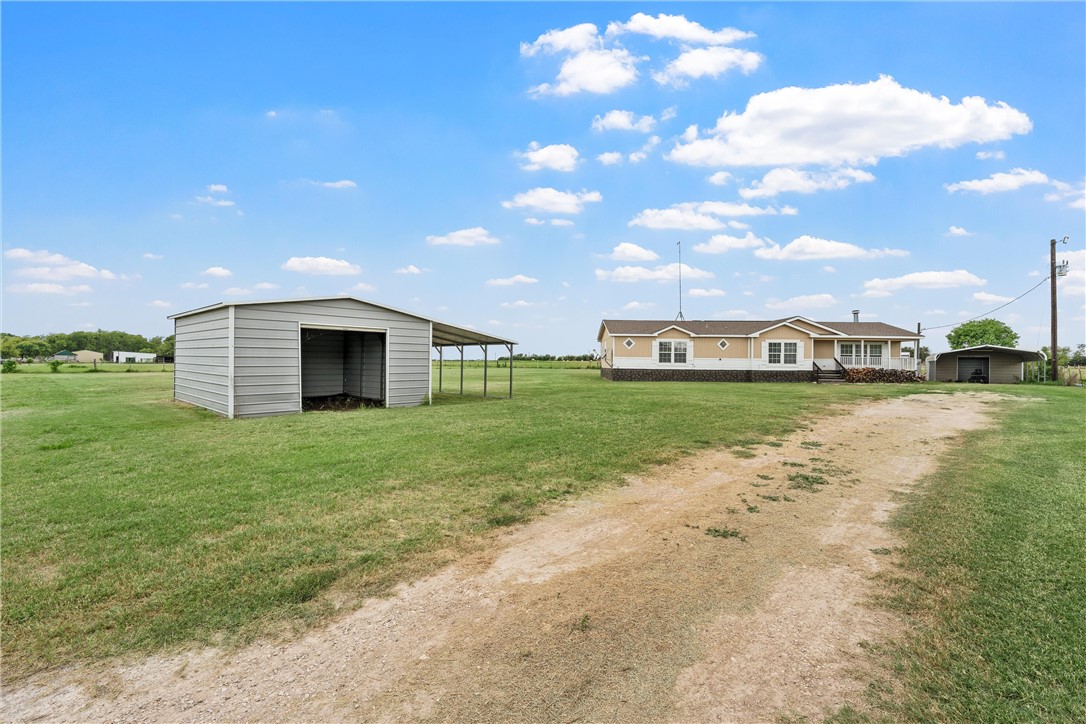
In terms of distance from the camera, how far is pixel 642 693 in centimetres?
250

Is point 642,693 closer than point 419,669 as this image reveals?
Yes

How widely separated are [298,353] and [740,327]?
26767 millimetres

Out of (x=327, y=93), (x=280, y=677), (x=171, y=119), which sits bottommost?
(x=280, y=677)

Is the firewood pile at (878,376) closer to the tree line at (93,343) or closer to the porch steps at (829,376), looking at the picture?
the porch steps at (829,376)

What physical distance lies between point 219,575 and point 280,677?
151cm

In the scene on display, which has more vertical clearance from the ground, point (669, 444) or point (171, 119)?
point (171, 119)

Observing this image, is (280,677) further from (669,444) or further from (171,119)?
(171,119)

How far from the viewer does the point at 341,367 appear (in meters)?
18.9

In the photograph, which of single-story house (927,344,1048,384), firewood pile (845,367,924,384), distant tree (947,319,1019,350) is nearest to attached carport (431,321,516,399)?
firewood pile (845,367,924,384)

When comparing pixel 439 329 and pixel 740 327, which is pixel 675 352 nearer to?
pixel 740 327

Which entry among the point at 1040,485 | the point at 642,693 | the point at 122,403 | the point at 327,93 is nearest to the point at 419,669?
the point at 642,693

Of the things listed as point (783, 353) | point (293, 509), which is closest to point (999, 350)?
point (783, 353)

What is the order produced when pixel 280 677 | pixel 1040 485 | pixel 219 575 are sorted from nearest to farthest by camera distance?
1. pixel 280 677
2. pixel 219 575
3. pixel 1040 485

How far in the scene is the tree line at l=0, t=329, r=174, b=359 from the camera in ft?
274
